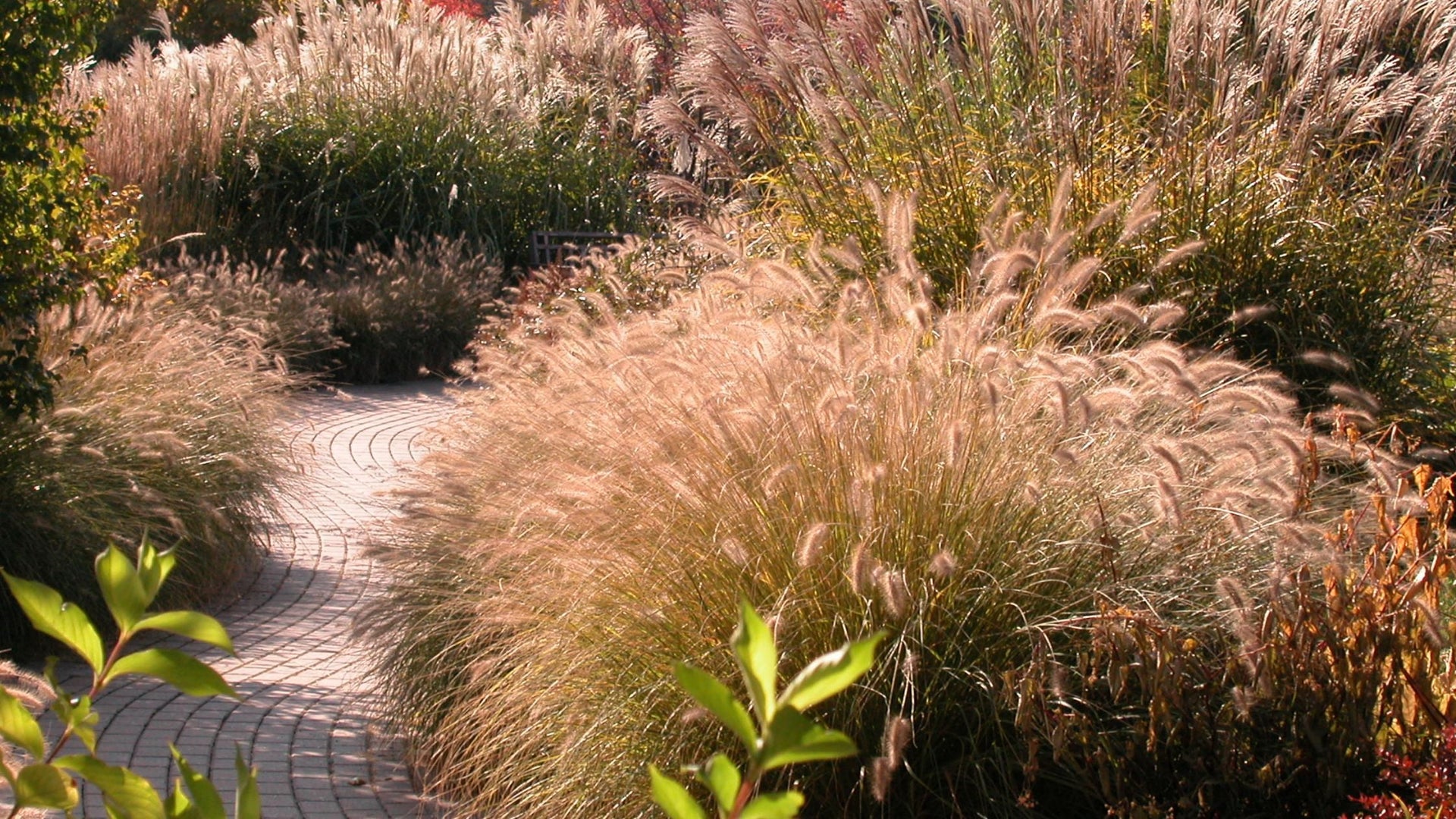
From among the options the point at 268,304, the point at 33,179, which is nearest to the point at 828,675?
the point at 33,179

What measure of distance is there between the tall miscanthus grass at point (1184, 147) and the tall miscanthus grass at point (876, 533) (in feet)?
5.59

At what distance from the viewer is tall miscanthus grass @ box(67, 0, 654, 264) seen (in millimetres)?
15984

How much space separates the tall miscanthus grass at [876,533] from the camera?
139 inches

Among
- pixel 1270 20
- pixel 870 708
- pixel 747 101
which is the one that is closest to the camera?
pixel 870 708

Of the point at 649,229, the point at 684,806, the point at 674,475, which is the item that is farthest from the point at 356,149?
the point at 684,806

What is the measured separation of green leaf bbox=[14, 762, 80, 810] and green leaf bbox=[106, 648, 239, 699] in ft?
0.28

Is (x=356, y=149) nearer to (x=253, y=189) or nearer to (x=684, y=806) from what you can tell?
(x=253, y=189)

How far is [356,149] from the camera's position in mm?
17078

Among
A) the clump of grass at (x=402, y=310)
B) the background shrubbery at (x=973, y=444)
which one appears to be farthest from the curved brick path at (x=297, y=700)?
the clump of grass at (x=402, y=310)

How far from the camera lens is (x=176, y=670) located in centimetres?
118

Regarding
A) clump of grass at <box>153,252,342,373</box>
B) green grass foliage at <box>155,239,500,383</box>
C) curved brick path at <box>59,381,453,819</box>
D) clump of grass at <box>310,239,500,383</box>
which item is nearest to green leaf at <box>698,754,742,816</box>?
curved brick path at <box>59,381,453,819</box>

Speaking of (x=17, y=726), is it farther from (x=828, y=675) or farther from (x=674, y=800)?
(x=828, y=675)

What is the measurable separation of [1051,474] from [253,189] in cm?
1449

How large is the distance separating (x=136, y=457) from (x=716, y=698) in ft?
21.1
